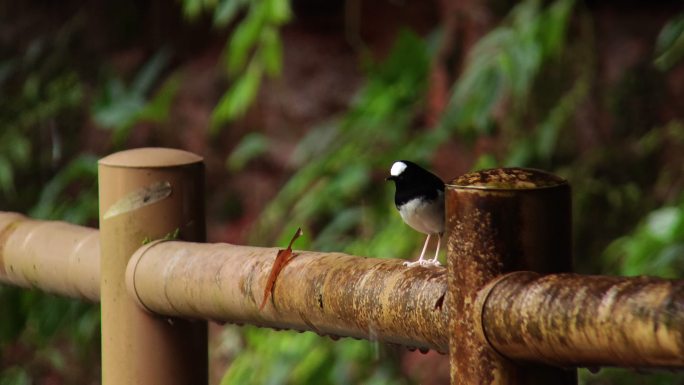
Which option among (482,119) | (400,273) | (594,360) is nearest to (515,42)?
(482,119)

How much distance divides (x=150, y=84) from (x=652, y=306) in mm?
3137

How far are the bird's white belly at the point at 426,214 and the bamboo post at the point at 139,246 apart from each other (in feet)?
0.80

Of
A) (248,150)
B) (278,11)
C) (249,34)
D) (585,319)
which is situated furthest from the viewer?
(248,150)

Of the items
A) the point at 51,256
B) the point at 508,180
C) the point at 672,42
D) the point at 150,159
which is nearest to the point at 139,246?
the point at 150,159

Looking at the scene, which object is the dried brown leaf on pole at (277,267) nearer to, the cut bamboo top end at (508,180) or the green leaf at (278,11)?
the cut bamboo top end at (508,180)

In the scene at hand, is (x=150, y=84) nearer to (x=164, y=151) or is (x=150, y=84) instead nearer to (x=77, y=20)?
(x=77, y=20)

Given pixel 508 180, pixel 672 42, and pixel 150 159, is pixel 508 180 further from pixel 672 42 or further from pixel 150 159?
pixel 672 42

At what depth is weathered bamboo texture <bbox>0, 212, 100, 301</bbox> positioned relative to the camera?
1500 mm

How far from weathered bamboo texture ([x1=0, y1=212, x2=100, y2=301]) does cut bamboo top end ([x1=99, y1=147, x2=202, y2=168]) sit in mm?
122

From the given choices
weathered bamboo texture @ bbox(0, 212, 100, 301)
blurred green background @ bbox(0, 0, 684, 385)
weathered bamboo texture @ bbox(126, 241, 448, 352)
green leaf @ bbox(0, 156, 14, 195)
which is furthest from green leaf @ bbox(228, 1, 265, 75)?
weathered bamboo texture @ bbox(126, 241, 448, 352)

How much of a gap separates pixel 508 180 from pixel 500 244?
0.05 metres

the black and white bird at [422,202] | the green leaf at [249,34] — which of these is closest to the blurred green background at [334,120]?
the green leaf at [249,34]

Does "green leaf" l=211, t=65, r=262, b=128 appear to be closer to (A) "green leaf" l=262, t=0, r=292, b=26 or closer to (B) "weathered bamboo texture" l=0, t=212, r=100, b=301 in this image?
(A) "green leaf" l=262, t=0, r=292, b=26

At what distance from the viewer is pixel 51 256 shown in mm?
1552
